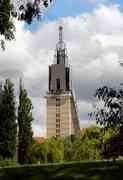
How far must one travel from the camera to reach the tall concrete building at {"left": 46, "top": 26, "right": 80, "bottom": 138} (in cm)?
16875

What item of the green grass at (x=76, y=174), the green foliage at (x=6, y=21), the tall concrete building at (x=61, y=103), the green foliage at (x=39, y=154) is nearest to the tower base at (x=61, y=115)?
the tall concrete building at (x=61, y=103)

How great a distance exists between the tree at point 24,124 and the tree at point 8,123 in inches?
145

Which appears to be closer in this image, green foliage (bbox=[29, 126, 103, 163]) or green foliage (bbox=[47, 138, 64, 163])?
green foliage (bbox=[29, 126, 103, 163])

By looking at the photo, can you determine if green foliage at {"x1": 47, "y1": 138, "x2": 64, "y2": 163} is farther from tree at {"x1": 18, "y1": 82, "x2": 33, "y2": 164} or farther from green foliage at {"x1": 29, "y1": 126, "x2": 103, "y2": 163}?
tree at {"x1": 18, "y1": 82, "x2": 33, "y2": 164}

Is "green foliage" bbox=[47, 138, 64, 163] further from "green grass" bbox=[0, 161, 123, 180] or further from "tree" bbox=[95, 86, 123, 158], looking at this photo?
"tree" bbox=[95, 86, 123, 158]

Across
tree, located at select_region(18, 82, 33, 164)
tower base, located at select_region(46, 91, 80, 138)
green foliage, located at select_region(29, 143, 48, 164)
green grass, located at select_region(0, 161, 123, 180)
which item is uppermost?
tower base, located at select_region(46, 91, 80, 138)

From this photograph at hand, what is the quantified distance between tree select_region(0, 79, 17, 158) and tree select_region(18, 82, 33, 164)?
3694 millimetres

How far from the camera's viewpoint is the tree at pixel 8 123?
5409 centimetres

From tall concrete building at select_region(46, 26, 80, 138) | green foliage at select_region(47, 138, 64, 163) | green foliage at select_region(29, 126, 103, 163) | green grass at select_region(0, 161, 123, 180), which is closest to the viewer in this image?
green grass at select_region(0, 161, 123, 180)

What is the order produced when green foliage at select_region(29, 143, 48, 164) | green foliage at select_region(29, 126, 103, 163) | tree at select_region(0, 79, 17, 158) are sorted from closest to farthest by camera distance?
1. tree at select_region(0, 79, 17, 158)
2. green foliage at select_region(29, 126, 103, 163)
3. green foliage at select_region(29, 143, 48, 164)

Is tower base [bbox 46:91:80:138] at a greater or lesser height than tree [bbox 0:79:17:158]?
greater

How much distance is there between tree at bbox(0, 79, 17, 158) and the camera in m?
54.1

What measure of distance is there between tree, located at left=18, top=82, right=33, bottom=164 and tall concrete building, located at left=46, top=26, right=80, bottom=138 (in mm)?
105774

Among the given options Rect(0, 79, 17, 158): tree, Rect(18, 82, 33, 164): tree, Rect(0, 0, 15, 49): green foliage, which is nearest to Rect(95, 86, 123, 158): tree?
Rect(0, 0, 15, 49): green foliage
